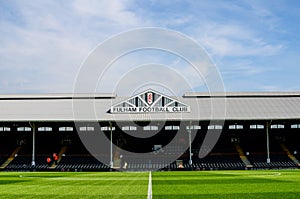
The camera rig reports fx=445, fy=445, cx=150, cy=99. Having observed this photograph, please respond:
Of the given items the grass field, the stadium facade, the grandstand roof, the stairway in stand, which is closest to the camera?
the grass field

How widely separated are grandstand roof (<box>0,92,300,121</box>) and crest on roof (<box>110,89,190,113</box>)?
0.50 metres

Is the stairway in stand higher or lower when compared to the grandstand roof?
lower

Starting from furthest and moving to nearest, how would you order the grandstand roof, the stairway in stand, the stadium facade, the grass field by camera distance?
the stairway in stand
the stadium facade
the grandstand roof
the grass field

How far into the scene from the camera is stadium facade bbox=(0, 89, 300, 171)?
176ft

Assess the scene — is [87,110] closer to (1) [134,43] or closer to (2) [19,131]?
(2) [19,131]

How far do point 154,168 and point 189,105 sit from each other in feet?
31.0

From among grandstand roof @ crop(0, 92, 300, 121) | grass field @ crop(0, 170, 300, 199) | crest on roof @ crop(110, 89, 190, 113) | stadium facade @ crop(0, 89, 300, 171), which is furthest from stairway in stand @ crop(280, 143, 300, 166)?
grass field @ crop(0, 170, 300, 199)

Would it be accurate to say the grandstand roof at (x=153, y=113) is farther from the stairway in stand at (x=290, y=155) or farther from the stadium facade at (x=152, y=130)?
the stairway in stand at (x=290, y=155)

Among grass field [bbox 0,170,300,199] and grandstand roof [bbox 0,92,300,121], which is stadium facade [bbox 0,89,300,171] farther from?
grass field [bbox 0,170,300,199]

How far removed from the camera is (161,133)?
6378 cm

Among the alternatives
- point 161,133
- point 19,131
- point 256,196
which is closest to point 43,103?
point 19,131

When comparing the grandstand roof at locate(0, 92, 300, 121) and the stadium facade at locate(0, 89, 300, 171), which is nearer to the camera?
the grandstand roof at locate(0, 92, 300, 121)

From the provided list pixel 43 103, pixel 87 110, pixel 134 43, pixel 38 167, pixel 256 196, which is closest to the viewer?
pixel 256 196

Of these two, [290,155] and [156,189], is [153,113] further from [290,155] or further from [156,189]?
[156,189]
